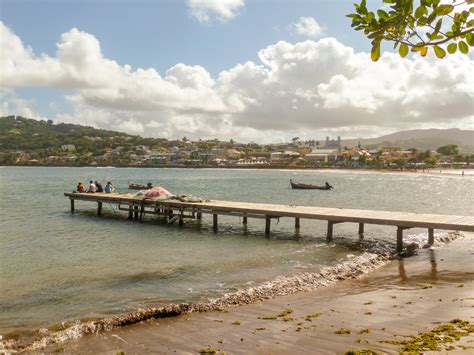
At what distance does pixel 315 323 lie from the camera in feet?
34.1

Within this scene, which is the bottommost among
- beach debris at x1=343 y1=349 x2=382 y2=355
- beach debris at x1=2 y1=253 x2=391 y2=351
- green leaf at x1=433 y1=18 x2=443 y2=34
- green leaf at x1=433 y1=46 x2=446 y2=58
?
beach debris at x1=2 y1=253 x2=391 y2=351

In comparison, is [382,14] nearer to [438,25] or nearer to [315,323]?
[438,25]

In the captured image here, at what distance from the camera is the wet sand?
30.0ft

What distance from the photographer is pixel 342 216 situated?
22422mm

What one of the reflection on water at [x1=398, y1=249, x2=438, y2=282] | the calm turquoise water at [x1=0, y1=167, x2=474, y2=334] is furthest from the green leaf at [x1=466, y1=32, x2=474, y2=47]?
the reflection on water at [x1=398, y1=249, x2=438, y2=282]

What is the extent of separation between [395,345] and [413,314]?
248cm

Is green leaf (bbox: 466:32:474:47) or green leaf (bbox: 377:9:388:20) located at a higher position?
green leaf (bbox: 377:9:388:20)

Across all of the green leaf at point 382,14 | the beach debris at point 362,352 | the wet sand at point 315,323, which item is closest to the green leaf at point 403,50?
the green leaf at point 382,14

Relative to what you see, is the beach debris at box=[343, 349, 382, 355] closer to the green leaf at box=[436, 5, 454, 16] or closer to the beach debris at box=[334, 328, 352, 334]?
the beach debris at box=[334, 328, 352, 334]

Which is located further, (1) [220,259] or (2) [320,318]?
(1) [220,259]

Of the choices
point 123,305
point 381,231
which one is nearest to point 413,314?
point 123,305

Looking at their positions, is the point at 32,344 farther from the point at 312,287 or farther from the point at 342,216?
the point at 342,216

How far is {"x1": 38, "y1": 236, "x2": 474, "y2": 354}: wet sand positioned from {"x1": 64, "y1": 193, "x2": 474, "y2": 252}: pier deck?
17.9 feet

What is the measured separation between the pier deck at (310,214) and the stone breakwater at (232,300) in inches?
101
